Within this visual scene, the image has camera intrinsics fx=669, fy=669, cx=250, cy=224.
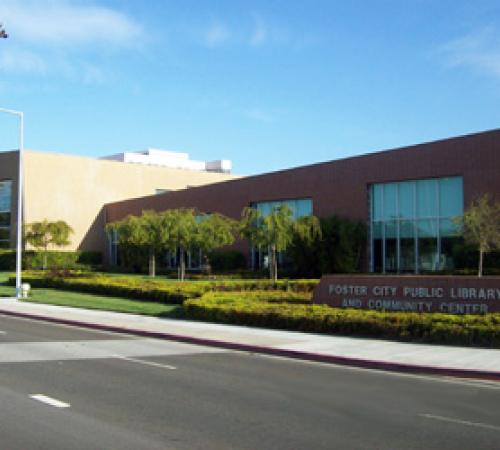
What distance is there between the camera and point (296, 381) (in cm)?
1076

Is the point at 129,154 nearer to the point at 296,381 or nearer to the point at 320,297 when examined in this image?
the point at 320,297

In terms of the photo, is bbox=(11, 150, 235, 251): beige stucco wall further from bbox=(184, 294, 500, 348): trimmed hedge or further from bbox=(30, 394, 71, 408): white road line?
bbox=(30, 394, 71, 408): white road line

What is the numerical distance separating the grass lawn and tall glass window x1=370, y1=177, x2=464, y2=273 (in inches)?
615

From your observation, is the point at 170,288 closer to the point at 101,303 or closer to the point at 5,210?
the point at 101,303

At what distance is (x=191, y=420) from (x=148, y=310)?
15760 millimetres

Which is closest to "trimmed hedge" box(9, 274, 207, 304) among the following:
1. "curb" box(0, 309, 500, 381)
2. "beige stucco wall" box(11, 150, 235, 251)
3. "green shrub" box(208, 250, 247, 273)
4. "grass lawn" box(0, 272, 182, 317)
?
"grass lawn" box(0, 272, 182, 317)

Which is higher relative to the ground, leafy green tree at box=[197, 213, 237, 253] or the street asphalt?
leafy green tree at box=[197, 213, 237, 253]

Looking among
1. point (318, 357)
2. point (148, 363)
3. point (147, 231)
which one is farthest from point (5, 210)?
point (318, 357)

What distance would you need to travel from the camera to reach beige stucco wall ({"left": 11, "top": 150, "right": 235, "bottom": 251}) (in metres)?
58.4

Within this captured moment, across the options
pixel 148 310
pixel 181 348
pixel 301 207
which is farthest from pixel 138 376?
pixel 301 207

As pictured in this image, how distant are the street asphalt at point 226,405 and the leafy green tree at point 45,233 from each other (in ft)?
140

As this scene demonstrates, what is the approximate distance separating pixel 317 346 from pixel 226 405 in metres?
6.31

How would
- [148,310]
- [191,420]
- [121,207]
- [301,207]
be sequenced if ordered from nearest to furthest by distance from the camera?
[191,420] < [148,310] < [301,207] < [121,207]

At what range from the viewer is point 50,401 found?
8633mm
